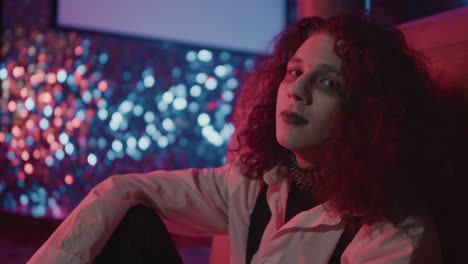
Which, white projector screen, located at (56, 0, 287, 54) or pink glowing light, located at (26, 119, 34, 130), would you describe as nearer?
pink glowing light, located at (26, 119, 34, 130)

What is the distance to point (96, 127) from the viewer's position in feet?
9.21

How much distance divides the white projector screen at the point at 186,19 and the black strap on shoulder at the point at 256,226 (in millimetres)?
2210

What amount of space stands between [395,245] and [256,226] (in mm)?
371

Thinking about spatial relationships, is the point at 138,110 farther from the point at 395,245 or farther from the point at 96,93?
the point at 395,245

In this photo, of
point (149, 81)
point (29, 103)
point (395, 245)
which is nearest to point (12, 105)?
point (29, 103)

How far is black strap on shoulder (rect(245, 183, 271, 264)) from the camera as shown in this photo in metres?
0.97

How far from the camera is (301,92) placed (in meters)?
0.83

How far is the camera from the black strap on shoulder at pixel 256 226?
3.19 ft

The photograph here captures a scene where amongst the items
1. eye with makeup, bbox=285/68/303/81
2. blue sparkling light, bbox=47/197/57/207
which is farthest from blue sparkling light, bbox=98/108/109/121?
eye with makeup, bbox=285/68/303/81

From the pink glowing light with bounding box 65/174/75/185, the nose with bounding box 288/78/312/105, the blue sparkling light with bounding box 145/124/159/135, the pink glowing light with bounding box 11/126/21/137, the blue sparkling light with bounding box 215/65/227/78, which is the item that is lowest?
the pink glowing light with bounding box 65/174/75/185

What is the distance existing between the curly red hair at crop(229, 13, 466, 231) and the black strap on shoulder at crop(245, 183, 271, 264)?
0.17 metres

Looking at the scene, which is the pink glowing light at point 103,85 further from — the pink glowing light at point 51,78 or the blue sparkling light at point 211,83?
the blue sparkling light at point 211,83

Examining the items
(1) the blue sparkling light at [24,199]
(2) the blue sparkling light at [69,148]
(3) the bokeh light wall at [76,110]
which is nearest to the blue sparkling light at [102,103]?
(3) the bokeh light wall at [76,110]

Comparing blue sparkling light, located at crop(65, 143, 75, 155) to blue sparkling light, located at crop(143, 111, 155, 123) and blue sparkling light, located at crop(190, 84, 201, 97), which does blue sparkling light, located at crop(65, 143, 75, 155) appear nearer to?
blue sparkling light, located at crop(143, 111, 155, 123)
